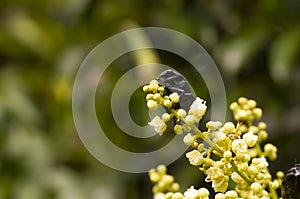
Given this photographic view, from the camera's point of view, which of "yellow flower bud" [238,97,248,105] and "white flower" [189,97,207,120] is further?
"yellow flower bud" [238,97,248,105]

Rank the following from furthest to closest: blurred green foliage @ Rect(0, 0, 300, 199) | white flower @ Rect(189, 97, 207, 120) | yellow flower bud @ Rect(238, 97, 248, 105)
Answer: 1. blurred green foliage @ Rect(0, 0, 300, 199)
2. yellow flower bud @ Rect(238, 97, 248, 105)
3. white flower @ Rect(189, 97, 207, 120)

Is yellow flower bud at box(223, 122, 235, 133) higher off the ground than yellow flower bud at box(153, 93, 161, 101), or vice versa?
yellow flower bud at box(153, 93, 161, 101)

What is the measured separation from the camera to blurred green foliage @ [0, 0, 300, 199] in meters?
1.44

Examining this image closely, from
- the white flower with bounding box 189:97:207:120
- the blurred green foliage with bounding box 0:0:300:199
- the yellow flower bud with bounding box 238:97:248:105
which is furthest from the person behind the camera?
the blurred green foliage with bounding box 0:0:300:199

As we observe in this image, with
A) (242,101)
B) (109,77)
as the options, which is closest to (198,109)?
(242,101)

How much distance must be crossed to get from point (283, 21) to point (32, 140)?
25.8 inches

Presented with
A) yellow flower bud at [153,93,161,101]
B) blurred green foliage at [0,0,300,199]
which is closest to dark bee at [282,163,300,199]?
yellow flower bud at [153,93,161,101]

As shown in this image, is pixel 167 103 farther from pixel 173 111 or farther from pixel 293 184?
pixel 293 184

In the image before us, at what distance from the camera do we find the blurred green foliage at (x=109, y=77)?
144 centimetres

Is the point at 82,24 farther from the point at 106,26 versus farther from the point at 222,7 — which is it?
the point at 222,7

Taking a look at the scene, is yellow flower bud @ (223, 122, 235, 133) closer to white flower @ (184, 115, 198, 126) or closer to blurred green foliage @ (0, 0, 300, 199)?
white flower @ (184, 115, 198, 126)

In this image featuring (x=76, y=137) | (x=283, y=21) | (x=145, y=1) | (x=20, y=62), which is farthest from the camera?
(x=20, y=62)

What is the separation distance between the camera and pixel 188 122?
1.78ft

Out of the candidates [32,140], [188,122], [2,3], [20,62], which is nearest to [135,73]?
[32,140]
